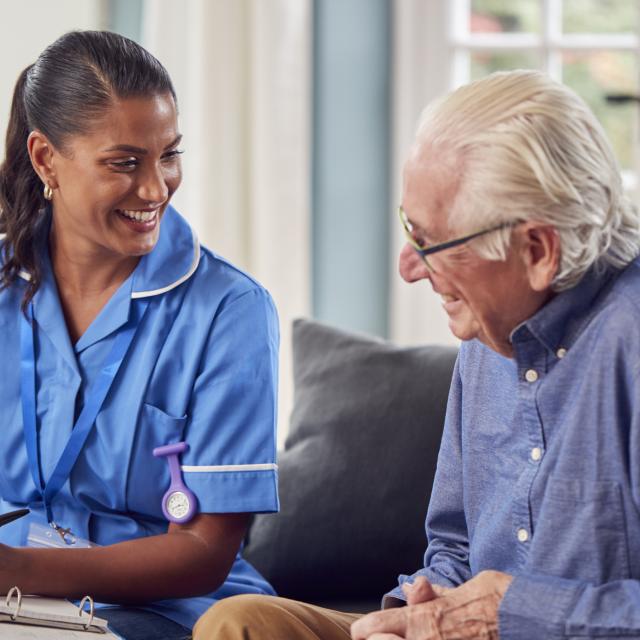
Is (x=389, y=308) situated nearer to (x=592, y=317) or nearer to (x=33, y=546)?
(x=33, y=546)

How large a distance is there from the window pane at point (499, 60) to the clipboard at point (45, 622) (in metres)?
2.31

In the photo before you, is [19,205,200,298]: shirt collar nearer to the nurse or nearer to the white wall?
the nurse

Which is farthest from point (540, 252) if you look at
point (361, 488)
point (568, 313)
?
point (361, 488)

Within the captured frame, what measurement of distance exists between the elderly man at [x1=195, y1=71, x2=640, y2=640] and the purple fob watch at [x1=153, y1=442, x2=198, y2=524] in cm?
32

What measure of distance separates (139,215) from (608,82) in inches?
79.3

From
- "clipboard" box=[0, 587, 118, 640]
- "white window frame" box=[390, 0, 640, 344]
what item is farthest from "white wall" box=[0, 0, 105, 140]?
"clipboard" box=[0, 587, 118, 640]

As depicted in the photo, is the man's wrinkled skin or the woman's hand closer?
the man's wrinkled skin

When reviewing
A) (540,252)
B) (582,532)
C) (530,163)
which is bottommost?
(582,532)

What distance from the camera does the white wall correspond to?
321 centimetres

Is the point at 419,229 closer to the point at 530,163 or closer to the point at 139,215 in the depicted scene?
the point at 530,163

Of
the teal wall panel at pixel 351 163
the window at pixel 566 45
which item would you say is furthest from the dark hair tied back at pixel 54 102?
the window at pixel 566 45

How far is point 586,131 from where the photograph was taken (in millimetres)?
1370

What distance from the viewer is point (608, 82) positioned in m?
3.45

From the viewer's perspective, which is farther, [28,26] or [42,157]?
[28,26]
